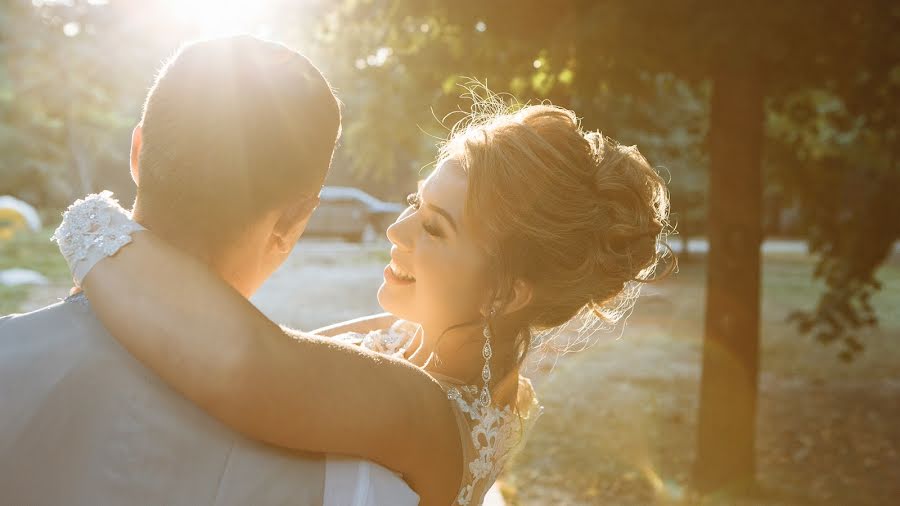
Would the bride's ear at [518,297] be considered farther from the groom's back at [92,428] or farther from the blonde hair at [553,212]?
the groom's back at [92,428]

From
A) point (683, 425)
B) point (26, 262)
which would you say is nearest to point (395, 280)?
point (683, 425)

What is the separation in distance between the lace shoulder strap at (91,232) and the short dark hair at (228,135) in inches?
2.0

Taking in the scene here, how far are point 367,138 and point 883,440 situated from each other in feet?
20.7

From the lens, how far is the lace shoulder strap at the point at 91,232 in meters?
1.46

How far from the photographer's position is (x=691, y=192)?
22031mm

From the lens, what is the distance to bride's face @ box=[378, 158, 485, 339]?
88.3 inches

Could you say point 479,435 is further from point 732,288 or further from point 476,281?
point 732,288

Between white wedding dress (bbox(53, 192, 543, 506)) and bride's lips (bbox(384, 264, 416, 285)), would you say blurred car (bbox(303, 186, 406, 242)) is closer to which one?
bride's lips (bbox(384, 264, 416, 285))

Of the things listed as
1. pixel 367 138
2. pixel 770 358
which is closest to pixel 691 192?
pixel 770 358

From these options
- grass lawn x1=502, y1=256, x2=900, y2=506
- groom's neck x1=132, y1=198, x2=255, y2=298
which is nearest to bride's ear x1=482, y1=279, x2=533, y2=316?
groom's neck x1=132, y1=198, x2=255, y2=298

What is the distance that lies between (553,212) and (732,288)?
18.2 feet

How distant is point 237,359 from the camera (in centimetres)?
139

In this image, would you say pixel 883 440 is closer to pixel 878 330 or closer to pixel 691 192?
pixel 878 330

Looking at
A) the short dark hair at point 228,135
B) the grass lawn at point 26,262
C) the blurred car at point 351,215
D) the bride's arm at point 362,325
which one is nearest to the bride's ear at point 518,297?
the bride's arm at point 362,325
